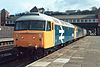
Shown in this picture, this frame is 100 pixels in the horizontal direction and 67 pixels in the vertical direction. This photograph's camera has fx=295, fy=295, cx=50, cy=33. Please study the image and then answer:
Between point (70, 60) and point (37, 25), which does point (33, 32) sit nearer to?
point (37, 25)

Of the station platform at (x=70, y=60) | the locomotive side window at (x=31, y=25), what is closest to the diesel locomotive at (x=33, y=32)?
the locomotive side window at (x=31, y=25)

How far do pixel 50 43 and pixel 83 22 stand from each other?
94.2 meters

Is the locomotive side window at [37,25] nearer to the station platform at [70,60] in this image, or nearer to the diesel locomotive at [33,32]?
the diesel locomotive at [33,32]

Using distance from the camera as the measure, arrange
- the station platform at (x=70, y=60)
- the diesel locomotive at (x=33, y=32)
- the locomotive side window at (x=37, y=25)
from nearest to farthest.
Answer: the station platform at (x=70, y=60) < the diesel locomotive at (x=33, y=32) < the locomotive side window at (x=37, y=25)

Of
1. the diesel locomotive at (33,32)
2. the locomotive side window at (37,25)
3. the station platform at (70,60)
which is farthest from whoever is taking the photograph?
the locomotive side window at (37,25)

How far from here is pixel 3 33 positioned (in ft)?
148

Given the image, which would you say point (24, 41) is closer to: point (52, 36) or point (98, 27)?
point (52, 36)

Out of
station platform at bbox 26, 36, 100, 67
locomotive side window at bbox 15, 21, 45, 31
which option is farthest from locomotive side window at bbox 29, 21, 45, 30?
station platform at bbox 26, 36, 100, 67

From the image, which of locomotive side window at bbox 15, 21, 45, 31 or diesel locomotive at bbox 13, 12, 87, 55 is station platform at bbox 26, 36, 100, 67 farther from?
locomotive side window at bbox 15, 21, 45, 31

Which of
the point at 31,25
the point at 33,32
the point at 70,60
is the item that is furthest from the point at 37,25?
the point at 70,60

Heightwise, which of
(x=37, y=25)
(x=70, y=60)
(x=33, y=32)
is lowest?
(x=70, y=60)

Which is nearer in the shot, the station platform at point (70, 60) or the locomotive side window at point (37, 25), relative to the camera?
the station platform at point (70, 60)

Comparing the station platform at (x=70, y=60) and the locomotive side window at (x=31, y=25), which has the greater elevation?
the locomotive side window at (x=31, y=25)

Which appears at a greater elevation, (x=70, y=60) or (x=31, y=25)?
(x=31, y=25)
